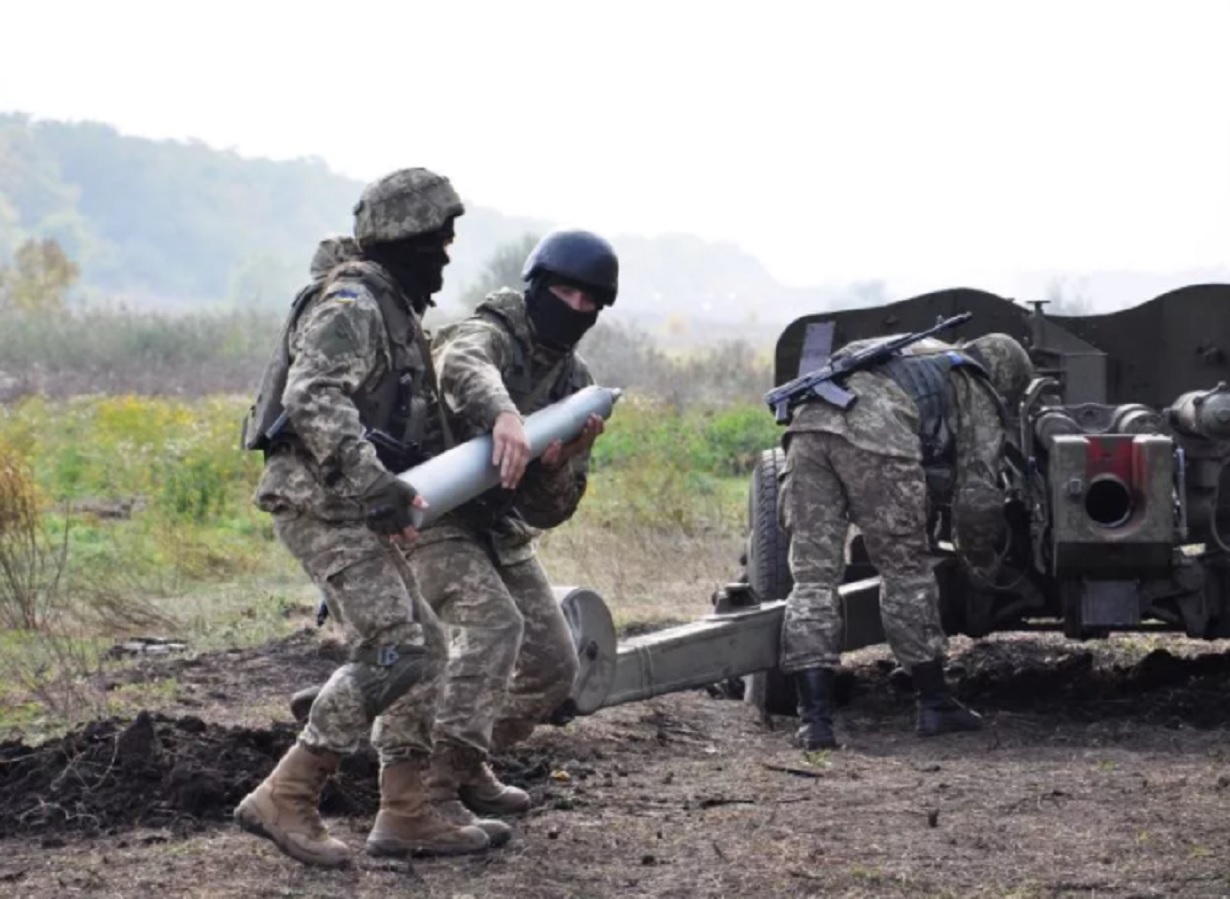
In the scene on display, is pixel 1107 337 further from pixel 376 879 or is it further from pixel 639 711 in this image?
pixel 376 879

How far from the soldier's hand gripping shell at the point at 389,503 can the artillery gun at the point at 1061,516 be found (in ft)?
6.37

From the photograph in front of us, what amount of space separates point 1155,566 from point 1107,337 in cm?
160

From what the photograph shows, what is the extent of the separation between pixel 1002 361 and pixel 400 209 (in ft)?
11.1

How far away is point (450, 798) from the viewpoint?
6.34 m

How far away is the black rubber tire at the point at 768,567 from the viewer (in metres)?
8.82

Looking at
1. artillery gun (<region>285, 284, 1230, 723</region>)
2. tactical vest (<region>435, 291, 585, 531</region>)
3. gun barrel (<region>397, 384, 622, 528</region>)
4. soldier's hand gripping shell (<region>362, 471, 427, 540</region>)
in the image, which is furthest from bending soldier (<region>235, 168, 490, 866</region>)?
artillery gun (<region>285, 284, 1230, 723</region>)

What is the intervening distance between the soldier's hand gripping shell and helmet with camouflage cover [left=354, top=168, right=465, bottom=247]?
79 cm

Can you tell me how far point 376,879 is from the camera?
575 centimetres

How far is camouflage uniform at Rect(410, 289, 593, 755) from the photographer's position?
6.23 metres

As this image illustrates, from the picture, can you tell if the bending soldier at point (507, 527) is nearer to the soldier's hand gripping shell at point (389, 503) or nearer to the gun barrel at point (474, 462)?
the gun barrel at point (474, 462)

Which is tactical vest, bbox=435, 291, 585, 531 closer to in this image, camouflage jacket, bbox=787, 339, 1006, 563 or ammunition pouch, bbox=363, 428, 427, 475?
ammunition pouch, bbox=363, 428, 427, 475

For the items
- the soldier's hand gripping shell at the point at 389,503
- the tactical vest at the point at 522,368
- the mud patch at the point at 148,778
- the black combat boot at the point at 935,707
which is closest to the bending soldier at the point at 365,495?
the soldier's hand gripping shell at the point at 389,503

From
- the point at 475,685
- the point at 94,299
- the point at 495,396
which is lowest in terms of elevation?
the point at 475,685

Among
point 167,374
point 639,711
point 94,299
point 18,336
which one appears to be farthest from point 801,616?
point 94,299
